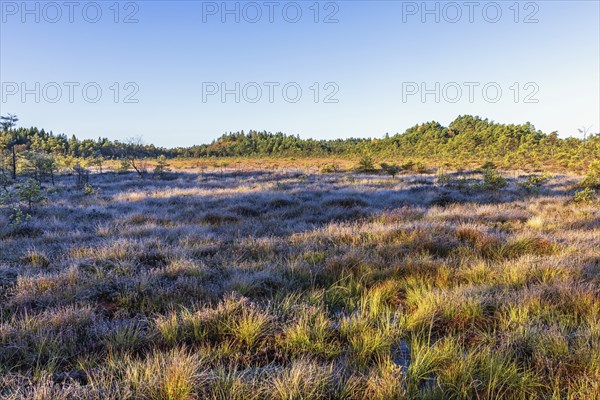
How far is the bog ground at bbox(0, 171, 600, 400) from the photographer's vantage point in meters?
2.24

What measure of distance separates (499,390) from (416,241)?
4.10 meters

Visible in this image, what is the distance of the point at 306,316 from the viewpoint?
312cm

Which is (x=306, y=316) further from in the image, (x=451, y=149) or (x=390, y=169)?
(x=451, y=149)

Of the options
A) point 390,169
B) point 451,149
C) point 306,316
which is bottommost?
point 306,316

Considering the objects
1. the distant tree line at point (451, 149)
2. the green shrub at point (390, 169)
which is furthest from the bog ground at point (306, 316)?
the distant tree line at point (451, 149)

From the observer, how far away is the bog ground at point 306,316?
7.34ft

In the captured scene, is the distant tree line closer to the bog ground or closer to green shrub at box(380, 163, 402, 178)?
green shrub at box(380, 163, 402, 178)

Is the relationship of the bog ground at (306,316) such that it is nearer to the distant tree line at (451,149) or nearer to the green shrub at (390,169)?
the green shrub at (390,169)

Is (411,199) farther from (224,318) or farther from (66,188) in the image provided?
(66,188)

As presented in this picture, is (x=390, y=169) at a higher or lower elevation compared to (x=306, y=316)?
higher

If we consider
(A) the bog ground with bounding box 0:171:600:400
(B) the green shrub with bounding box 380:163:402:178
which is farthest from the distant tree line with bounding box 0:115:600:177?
(A) the bog ground with bounding box 0:171:600:400

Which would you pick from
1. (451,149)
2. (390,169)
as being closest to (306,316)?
(390,169)

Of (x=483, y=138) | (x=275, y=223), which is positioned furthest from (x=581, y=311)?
(x=483, y=138)

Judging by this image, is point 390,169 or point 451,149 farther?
point 451,149
